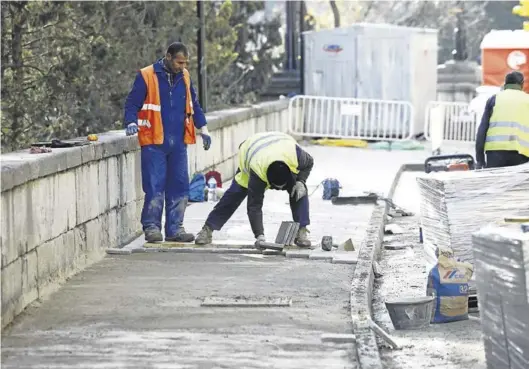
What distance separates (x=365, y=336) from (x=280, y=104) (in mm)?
16507

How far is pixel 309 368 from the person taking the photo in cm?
748

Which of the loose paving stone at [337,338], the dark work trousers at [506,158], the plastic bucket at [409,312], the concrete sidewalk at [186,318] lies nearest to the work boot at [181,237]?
the concrete sidewalk at [186,318]

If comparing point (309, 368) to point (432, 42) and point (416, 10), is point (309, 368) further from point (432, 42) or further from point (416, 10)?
point (416, 10)

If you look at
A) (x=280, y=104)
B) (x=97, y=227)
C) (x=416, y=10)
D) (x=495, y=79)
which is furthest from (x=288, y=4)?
(x=97, y=227)

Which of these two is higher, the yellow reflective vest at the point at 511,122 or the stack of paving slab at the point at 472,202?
the yellow reflective vest at the point at 511,122

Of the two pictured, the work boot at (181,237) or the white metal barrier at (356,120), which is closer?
the work boot at (181,237)

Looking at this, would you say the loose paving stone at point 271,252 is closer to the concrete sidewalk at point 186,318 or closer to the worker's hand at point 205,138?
the concrete sidewalk at point 186,318

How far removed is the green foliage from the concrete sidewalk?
499cm

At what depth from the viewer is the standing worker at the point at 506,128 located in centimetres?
1295

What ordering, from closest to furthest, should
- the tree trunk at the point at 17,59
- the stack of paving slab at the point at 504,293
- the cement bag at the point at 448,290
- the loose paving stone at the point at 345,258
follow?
the stack of paving slab at the point at 504,293 < the cement bag at the point at 448,290 < the loose paving stone at the point at 345,258 < the tree trunk at the point at 17,59

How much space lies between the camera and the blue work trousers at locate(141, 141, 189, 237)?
12.2 meters

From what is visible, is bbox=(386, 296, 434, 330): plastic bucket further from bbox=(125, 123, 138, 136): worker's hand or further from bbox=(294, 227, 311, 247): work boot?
bbox=(125, 123, 138, 136): worker's hand

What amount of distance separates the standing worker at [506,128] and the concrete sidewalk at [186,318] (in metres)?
1.60

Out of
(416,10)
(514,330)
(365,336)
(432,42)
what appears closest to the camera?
(514,330)
